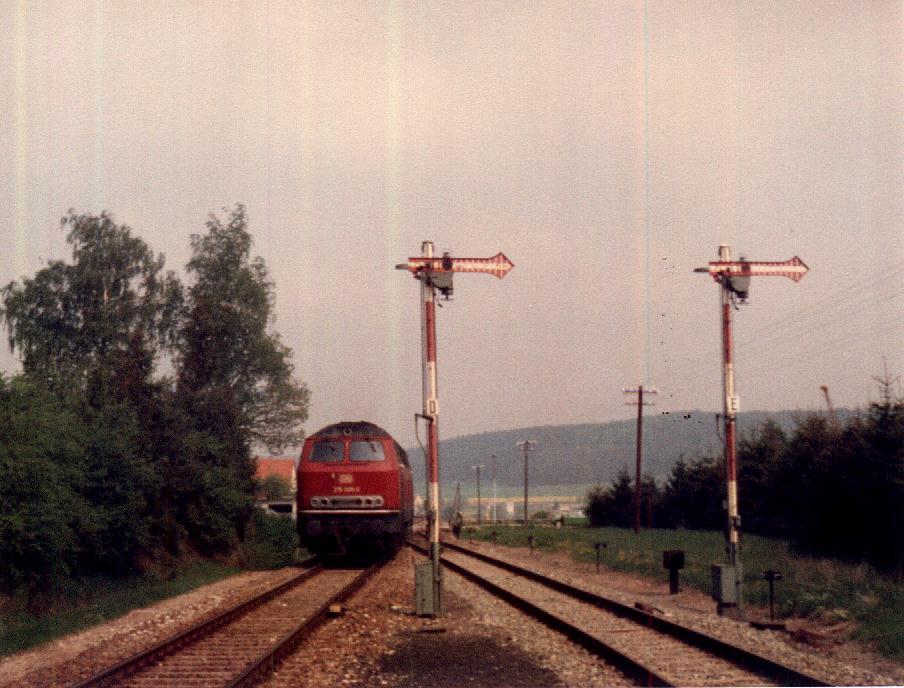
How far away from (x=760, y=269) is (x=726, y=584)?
18.8 ft

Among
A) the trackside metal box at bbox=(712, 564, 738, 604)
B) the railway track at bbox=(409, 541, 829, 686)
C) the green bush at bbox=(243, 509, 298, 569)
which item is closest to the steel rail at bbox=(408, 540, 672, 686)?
the railway track at bbox=(409, 541, 829, 686)

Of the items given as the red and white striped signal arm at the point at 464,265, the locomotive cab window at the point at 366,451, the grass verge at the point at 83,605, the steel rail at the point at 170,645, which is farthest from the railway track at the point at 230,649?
the locomotive cab window at the point at 366,451

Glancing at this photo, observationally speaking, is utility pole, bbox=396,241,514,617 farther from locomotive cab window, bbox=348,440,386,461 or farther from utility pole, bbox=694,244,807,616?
locomotive cab window, bbox=348,440,386,461

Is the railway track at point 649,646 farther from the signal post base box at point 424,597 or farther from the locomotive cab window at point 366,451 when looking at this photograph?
the locomotive cab window at point 366,451

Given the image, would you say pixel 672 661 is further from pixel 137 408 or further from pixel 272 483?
pixel 272 483

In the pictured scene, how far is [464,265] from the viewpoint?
52.9ft

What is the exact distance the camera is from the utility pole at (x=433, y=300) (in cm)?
1592

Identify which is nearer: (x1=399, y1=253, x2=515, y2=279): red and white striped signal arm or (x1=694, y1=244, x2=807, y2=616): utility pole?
(x1=399, y1=253, x2=515, y2=279): red and white striped signal arm

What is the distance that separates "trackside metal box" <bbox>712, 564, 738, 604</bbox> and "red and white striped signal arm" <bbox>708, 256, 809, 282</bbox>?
5300mm

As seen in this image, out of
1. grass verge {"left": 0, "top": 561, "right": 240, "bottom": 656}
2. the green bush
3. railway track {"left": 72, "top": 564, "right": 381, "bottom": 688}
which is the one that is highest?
railway track {"left": 72, "top": 564, "right": 381, "bottom": 688}

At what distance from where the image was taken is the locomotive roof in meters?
26.0

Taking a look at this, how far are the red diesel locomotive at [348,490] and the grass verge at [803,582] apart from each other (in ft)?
22.2

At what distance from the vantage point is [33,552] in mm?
17703

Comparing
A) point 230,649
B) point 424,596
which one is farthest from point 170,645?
point 424,596
